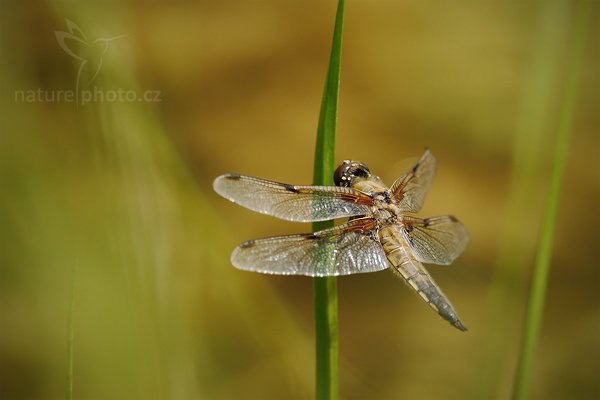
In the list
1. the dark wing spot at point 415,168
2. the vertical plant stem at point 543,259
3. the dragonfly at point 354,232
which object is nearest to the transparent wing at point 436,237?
the dragonfly at point 354,232

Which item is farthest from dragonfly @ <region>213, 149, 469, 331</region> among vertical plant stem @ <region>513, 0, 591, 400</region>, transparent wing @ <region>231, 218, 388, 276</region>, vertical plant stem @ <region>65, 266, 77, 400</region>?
vertical plant stem @ <region>65, 266, 77, 400</region>

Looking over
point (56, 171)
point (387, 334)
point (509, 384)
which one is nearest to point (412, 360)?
point (387, 334)

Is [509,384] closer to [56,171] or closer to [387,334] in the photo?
[387,334]

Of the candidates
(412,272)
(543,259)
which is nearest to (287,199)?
(412,272)

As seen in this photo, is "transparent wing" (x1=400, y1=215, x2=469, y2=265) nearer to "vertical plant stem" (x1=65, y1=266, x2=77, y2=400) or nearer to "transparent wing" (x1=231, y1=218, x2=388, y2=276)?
"transparent wing" (x1=231, y1=218, x2=388, y2=276)

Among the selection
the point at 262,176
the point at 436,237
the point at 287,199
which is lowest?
the point at 262,176

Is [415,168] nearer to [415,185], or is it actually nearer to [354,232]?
[415,185]
